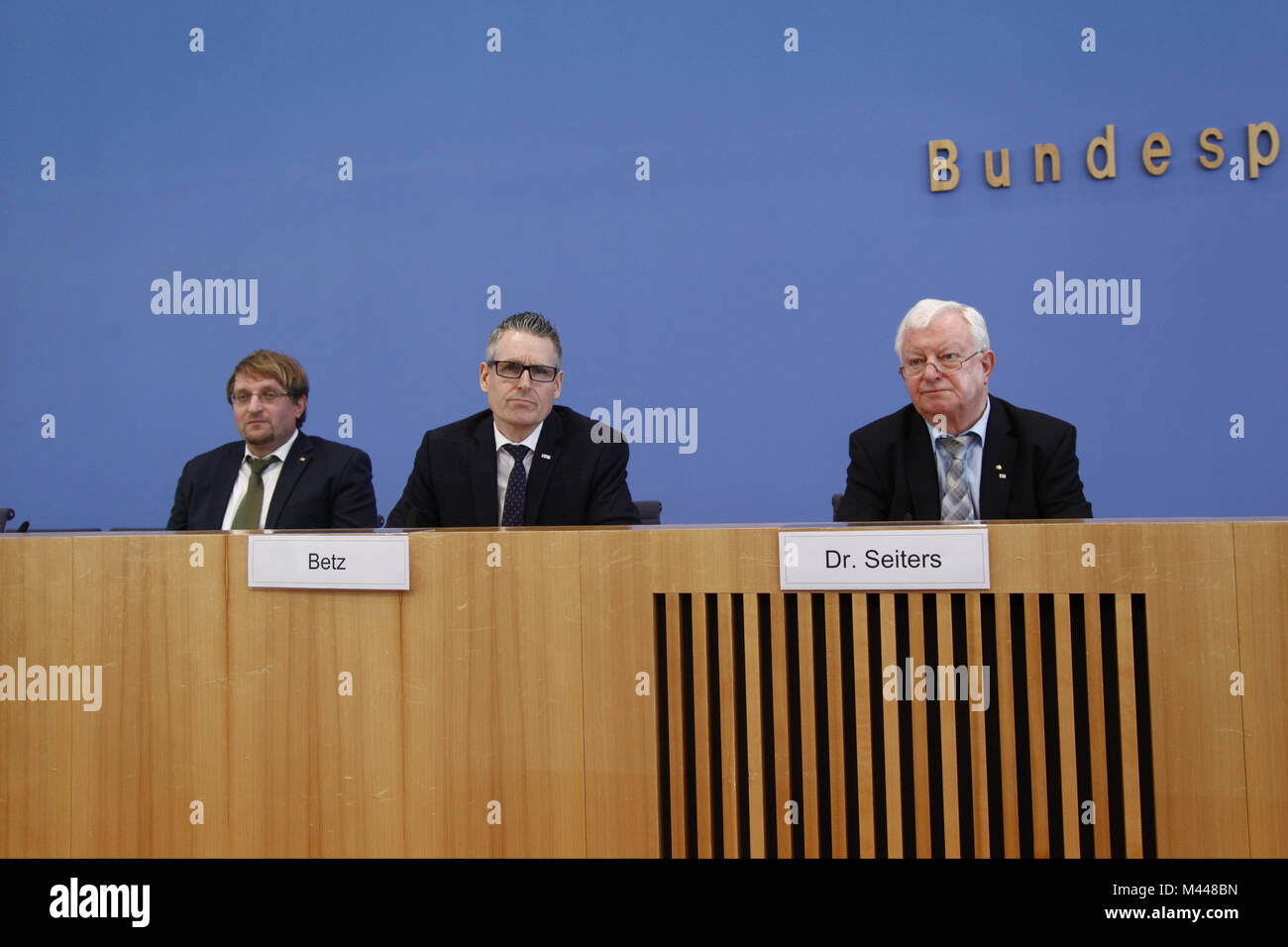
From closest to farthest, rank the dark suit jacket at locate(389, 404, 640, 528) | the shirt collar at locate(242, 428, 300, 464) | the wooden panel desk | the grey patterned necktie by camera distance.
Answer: the wooden panel desk
the grey patterned necktie
the dark suit jacket at locate(389, 404, 640, 528)
the shirt collar at locate(242, 428, 300, 464)

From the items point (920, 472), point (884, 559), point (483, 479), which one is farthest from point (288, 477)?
point (884, 559)

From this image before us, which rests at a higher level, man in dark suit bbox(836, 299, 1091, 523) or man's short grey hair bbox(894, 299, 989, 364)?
man's short grey hair bbox(894, 299, 989, 364)

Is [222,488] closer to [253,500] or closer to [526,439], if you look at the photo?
[253,500]

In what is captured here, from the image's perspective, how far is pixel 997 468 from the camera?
73.5 inches

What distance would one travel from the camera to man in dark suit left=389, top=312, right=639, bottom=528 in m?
2.12

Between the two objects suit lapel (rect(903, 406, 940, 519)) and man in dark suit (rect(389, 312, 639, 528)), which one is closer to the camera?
suit lapel (rect(903, 406, 940, 519))

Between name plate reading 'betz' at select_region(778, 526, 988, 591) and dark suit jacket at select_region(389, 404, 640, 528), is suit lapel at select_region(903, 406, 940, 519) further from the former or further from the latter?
name plate reading 'betz' at select_region(778, 526, 988, 591)

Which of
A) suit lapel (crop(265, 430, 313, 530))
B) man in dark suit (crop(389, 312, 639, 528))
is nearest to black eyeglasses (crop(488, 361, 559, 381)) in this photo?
man in dark suit (crop(389, 312, 639, 528))

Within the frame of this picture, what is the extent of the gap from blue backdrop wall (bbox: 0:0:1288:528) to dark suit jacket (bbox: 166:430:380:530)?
1066mm

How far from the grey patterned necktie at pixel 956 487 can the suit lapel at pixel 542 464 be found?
0.86 m

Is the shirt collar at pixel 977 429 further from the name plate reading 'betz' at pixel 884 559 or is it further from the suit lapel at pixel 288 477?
Result: the suit lapel at pixel 288 477

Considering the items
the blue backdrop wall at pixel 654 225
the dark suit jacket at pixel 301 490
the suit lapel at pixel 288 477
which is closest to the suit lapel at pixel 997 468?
the blue backdrop wall at pixel 654 225

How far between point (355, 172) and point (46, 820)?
9.33 ft

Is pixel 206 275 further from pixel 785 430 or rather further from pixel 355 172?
pixel 785 430
